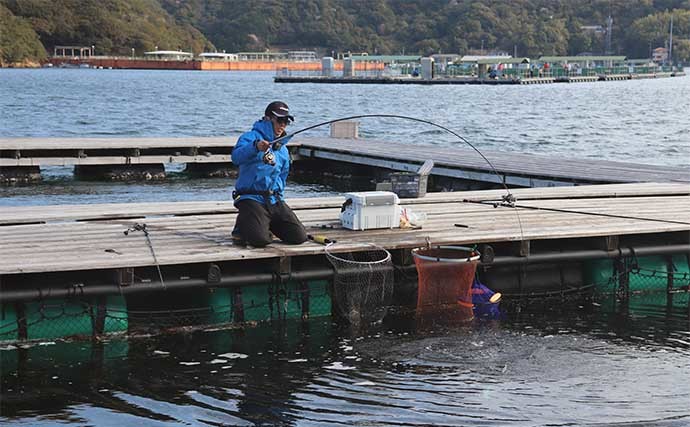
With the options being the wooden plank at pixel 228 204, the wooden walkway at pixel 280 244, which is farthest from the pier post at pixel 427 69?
the wooden walkway at pixel 280 244

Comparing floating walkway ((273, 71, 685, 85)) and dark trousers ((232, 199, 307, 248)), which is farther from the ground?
floating walkway ((273, 71, 685, 85))

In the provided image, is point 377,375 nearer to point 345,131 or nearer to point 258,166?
point 258,166

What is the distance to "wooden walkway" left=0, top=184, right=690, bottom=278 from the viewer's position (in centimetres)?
1034

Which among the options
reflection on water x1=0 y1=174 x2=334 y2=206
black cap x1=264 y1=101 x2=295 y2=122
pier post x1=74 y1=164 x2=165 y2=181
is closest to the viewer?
black cap x1=264 y1=101 x2=295 y2=122

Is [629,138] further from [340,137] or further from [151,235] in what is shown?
[151,235]

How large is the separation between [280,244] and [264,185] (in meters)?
0.63

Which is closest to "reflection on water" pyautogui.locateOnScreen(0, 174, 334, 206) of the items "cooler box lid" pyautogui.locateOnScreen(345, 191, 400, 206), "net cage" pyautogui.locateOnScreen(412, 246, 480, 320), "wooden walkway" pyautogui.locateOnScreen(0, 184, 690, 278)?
"wooden walkway" pyautogui.locateOnScreen(0, 184, 690, 278)

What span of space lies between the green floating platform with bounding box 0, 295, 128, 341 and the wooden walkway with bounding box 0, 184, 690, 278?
0.50 meters

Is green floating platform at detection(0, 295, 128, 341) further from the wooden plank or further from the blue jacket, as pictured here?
the wooden plank

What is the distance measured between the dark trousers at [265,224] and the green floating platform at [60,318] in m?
1.41

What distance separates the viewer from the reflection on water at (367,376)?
8.65 m

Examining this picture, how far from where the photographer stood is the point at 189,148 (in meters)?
26.4

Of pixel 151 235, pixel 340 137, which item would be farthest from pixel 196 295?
pixel 340 137

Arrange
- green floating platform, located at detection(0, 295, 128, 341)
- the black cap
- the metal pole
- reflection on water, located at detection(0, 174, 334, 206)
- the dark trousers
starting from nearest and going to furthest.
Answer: the metal pole, green floating platform, located at detection(0, 295, 128, 341), the black cap, the dark trousers, reflection on water, located at detection(0, 174, 334, 206)
